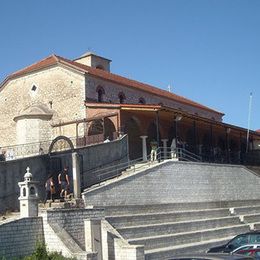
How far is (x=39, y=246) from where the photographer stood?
593 inches

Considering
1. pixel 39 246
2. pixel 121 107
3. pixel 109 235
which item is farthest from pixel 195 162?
pixel 39 246

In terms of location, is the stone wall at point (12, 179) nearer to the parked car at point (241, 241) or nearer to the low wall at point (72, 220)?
the low wall at point (72, 220)

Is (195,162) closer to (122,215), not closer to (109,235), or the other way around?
(122,215)

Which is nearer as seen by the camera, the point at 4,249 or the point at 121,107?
the point at 4,249

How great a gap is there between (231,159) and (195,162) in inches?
307

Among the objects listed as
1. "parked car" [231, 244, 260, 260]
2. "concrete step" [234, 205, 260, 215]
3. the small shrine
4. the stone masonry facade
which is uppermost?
the stone masonry facade

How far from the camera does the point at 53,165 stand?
22812mm

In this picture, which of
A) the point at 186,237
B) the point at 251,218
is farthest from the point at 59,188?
the point at 251,218

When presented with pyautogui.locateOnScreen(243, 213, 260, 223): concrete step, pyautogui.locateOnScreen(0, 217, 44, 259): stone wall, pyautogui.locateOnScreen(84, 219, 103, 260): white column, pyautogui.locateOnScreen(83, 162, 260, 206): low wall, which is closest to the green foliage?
pyautogui.locateOnScreen(0, 217, 44, 259): stone wall

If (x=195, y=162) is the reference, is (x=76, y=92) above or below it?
above

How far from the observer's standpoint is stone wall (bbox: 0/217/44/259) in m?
15.5

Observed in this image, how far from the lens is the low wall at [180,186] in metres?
22.1

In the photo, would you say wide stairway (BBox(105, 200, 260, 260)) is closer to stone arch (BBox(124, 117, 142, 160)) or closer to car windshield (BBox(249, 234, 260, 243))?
car windshield (BBox(249, 234, 260, 243))

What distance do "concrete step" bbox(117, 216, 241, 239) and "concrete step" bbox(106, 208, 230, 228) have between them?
1.28 ft
